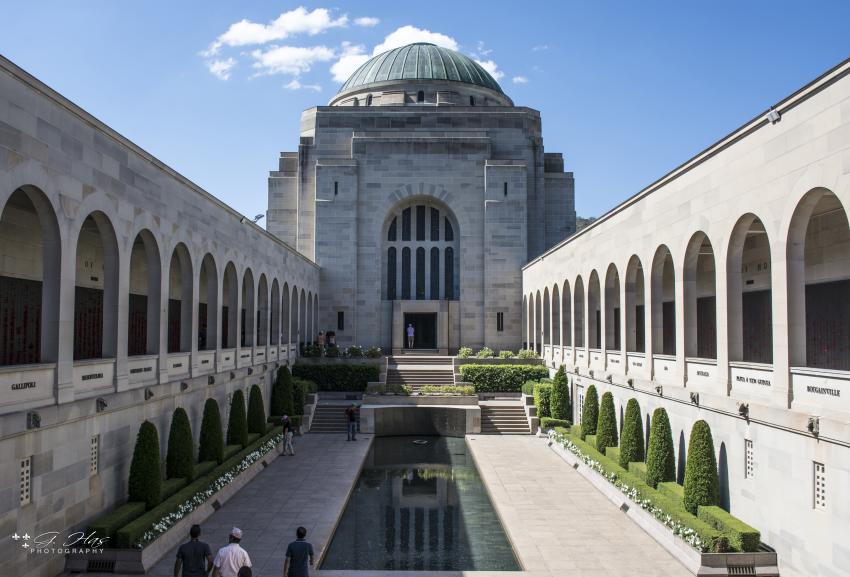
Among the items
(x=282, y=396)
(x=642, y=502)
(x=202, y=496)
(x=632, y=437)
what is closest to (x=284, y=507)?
(x=202, y=496)

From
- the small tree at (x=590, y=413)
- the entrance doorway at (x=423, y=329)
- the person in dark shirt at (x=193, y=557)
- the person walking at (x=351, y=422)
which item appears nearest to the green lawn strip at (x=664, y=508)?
the small tree at (x=590, y=413)

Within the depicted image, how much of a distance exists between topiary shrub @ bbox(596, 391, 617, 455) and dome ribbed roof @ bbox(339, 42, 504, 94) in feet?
115

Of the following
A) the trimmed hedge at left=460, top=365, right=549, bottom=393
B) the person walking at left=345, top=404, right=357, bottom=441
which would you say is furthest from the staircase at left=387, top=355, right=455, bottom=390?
the person walking at left=345, top=404, right=357, bottom=441

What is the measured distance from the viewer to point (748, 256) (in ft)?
75.1

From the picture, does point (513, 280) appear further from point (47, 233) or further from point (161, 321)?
point (47, 233)

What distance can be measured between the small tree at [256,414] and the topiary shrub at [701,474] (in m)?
15.6

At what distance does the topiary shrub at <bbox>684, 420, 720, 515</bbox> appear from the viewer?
15539 mm

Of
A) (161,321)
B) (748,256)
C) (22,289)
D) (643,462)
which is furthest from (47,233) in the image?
(748,256)

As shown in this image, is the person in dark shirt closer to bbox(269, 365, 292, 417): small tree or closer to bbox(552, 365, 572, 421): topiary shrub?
bbox(269, 365, 292, 417): small tree

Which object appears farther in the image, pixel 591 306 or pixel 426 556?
pixel 591 306

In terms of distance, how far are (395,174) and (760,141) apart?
3198 cm

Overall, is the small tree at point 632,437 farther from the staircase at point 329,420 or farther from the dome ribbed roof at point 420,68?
the dome ribbed roof at point 420,68

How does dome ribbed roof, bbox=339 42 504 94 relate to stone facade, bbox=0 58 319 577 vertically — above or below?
above

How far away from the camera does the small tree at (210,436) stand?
68.5 ft
